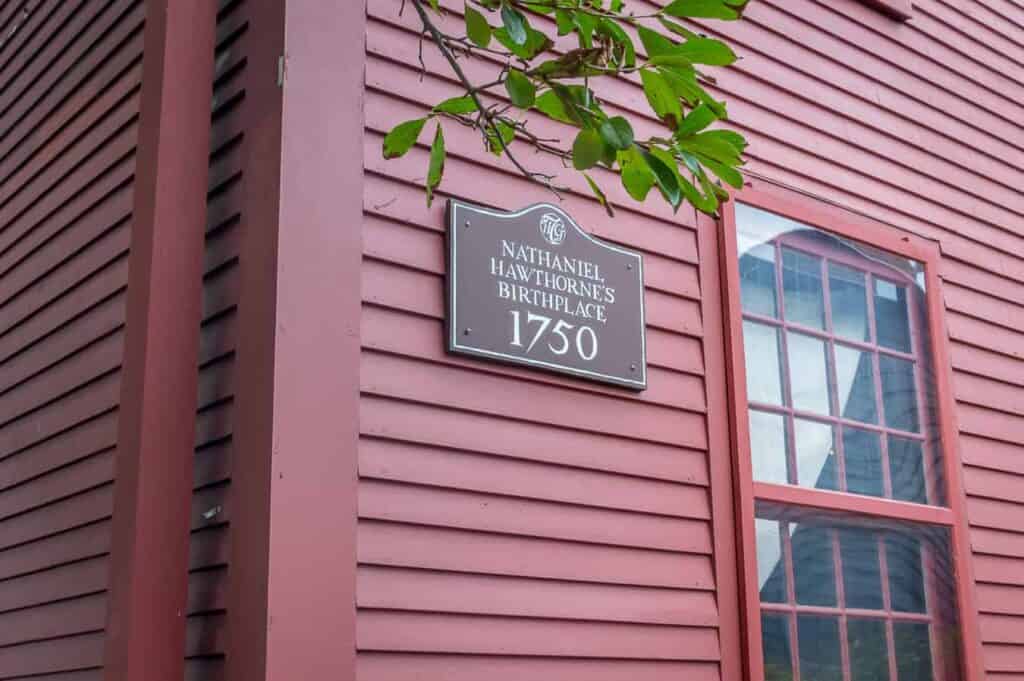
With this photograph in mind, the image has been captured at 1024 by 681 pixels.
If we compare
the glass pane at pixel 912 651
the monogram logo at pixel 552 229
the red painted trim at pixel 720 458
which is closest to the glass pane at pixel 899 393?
the glass pane at pixel 912 651

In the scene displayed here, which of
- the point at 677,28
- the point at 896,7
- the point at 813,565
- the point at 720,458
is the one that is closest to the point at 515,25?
the point at 677,28

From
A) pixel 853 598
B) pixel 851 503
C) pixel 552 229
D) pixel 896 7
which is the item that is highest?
pixel 896 7

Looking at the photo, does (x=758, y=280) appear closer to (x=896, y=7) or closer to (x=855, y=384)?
(x=855, y=384)

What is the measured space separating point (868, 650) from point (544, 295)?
1.69 metres

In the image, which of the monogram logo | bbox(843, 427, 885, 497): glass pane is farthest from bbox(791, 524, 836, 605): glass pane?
the monogram logo

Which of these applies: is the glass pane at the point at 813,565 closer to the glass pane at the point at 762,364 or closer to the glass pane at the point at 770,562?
the glass pane at the point at 770,562

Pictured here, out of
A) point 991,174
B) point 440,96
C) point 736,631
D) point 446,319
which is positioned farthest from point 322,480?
point 991,174

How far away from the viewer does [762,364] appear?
446cm

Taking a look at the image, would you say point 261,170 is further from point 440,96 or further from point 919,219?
point 919,219

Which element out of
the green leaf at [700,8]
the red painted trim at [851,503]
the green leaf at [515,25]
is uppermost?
the green leaf at [515,25]

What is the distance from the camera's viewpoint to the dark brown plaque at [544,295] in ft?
11.9

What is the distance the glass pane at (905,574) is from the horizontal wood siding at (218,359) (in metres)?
2.38

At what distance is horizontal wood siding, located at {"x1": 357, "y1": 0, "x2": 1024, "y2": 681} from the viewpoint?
11.1 ft

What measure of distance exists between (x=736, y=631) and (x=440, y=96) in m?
1.75
